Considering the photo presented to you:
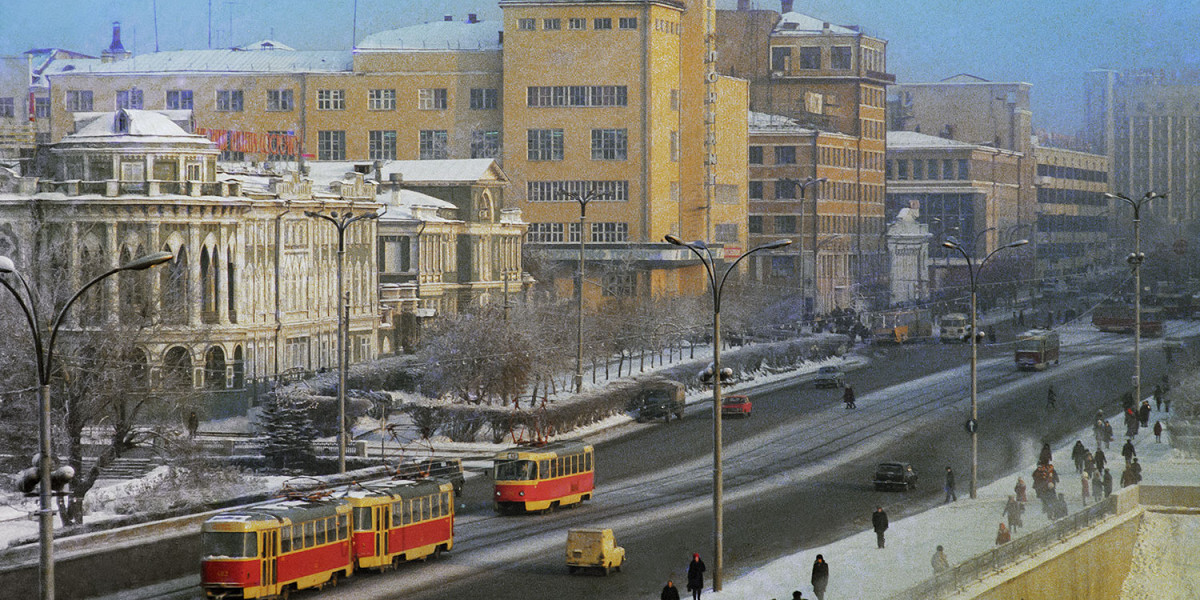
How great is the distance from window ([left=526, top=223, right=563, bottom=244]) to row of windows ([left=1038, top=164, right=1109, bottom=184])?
24.1m

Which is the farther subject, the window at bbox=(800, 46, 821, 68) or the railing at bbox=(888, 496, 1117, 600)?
the window at bbox=(800, 46, 821, 68)

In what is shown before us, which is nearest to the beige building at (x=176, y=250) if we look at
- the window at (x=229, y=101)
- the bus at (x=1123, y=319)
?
the window at (x=229, y=101)

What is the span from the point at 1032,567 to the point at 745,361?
34.0 metres

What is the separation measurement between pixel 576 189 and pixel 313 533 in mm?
57772

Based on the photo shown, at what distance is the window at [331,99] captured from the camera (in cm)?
8694

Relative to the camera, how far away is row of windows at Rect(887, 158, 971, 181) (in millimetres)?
91156

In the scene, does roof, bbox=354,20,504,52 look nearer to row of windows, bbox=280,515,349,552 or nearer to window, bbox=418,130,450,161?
window, bbox=418,130,450,161

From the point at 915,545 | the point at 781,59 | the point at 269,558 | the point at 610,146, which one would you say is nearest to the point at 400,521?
the point at 269,558

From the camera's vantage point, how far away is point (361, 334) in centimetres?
6147

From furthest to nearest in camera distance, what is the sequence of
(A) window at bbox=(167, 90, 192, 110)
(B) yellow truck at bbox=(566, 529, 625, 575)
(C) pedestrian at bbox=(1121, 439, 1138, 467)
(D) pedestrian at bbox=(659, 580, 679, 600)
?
(A) window at bbox=(167, 90, 192, 110) < (C) pedestrian at bbox=(1121, 439, 1138, 467) < (B) yellow truck at bbox=(566, 529, 625, 575) < (D) pedestrian at bbox=(659, 580, 679, 600)

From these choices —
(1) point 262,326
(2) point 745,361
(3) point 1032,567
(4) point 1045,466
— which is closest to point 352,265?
(1) point 262,326

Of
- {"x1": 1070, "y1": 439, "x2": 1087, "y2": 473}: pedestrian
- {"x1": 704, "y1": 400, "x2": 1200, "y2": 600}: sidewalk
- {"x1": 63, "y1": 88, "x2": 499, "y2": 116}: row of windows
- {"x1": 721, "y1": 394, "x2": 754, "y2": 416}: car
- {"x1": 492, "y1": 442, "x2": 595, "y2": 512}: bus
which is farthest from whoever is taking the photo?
{"x1": 63, "y1": 88, "x2": 499, "y2": 116}: row of windows

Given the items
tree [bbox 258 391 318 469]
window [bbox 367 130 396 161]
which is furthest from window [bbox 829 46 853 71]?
tree [bbox 258 391 318 469]

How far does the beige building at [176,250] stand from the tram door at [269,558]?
15796mm
